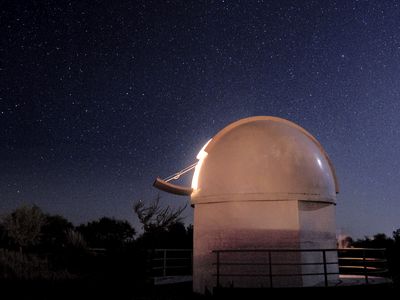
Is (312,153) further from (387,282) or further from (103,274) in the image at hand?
(103,274)

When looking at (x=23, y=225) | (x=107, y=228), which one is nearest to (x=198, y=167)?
(x=23, y=225)

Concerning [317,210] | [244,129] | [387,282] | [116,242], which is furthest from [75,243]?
[387,282]

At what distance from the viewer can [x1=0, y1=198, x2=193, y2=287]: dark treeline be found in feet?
47.4

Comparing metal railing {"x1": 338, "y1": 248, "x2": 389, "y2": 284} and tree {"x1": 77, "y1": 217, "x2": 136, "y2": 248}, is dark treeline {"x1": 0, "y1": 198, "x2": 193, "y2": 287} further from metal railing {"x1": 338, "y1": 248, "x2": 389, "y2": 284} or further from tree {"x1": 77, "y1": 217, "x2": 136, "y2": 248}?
tree {"x1": 77, "y1": 217, "x2": 136, "y2": 248}

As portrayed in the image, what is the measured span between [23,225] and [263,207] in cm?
1801

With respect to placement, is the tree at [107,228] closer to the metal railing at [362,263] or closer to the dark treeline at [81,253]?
the dark treeline at [81,253]

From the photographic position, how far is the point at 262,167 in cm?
1059

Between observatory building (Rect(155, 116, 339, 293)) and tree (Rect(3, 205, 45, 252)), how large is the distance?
15296 mm

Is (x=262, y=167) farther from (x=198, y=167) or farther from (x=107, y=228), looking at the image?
(x=107, y=228)

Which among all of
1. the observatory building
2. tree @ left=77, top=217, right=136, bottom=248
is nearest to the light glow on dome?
the observatory building

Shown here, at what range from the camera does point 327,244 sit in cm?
1087

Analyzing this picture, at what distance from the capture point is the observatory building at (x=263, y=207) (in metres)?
10.1

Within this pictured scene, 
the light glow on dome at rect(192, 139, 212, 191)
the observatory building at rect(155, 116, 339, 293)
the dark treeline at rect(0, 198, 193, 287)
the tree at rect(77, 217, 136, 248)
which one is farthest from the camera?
the tree at rect(77, 217, 136, 248)

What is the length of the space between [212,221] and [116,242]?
33.3 feet
